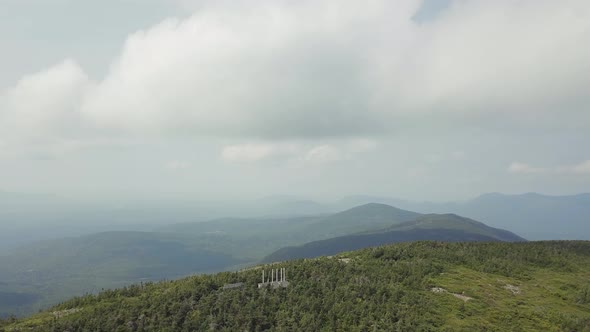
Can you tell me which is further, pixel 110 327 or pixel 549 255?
pixel 549 255

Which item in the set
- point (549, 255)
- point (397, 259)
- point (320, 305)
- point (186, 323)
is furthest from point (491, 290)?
point (186, 323)

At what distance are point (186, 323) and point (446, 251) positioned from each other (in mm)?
60856

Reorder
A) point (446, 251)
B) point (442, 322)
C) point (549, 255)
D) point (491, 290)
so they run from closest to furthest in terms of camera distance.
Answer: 1. point (442, 322)
2. point (491, 290)
3. point (446, 251)
4. point (549, 255)

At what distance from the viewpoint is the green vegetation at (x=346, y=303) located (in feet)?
136

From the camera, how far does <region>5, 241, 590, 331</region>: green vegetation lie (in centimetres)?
4147

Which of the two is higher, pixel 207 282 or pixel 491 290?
pixel 207 282

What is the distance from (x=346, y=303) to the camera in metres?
45.0

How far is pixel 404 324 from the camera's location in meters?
41.0

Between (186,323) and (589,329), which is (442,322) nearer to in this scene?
(589,329)

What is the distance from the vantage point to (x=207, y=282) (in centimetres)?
5084

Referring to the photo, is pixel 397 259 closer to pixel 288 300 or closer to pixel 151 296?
pixel 288 300

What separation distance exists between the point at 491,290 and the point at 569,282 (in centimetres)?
2288

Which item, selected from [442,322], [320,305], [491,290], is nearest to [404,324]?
[442,322]

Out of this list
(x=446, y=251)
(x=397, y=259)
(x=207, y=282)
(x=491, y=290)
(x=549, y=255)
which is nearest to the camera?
(x=207, y=282)
